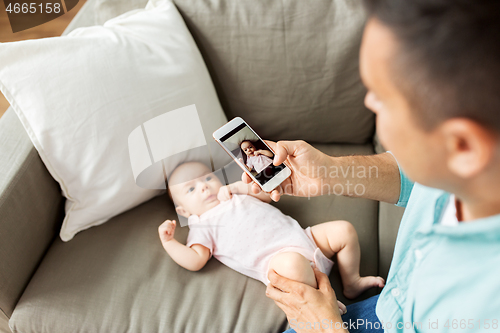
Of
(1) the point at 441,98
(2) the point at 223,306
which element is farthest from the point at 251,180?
(1) the point at 441,98

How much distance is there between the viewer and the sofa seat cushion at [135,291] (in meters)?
0.88

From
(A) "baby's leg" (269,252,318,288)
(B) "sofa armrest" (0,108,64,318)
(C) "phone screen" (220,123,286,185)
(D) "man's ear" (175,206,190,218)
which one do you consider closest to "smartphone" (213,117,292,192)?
(C) "phone screen" (220,123,286,185)

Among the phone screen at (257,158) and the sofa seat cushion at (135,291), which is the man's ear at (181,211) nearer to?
the sofa seat cushion at (135,291)

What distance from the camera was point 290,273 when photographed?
887 mm

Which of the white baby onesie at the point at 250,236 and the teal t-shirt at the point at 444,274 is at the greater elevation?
the teal t-shirt at the point at 444,274

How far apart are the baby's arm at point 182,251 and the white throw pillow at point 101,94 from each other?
0.15 m

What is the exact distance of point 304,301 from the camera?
2.62ft

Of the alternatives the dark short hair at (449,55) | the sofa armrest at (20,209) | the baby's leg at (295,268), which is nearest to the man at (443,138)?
the dark short hair at (449,55)

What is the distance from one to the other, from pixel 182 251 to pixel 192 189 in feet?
0.76

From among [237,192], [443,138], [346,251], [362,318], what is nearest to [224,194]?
[237,192]

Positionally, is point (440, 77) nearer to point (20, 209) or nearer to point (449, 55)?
point (449, 55)

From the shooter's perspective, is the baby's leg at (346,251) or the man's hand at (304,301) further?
the baby's leg at (346,251)

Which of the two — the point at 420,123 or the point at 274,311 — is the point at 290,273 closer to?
the point at 274,311

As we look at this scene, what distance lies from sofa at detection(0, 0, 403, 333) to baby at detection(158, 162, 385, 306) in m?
0.04
